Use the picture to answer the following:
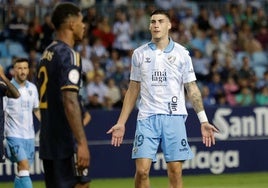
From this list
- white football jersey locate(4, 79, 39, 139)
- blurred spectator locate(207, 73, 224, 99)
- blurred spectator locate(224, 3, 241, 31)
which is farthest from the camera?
blurred spectator locate(224, 3, 241, 31)

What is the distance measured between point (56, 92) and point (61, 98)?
0.08 m

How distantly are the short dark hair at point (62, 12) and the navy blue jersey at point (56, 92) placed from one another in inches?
7.4

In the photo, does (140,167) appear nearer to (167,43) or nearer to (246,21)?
(167,43)

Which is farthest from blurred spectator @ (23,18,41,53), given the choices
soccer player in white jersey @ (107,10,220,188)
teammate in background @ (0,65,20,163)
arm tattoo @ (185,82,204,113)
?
arm tattoo @ (185,82,204,113)

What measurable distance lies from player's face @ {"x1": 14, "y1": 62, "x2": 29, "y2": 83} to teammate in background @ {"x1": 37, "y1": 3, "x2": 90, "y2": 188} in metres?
5.37

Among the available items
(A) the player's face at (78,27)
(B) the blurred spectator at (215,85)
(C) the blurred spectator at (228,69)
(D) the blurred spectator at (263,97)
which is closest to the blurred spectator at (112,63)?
A: (B) the blurred spectator at (215,85)

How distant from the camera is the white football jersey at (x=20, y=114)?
13969 millimetres

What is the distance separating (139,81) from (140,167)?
109 cm

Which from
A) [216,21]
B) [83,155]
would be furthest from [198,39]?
[83,155]

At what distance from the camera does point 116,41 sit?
22859 mm

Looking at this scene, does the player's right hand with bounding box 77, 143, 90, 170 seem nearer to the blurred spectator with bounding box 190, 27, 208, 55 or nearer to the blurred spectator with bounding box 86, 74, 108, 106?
the blurred spectator with bounding box 86, 74, 108, 106

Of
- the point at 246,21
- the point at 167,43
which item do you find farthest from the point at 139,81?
the point at 246,21

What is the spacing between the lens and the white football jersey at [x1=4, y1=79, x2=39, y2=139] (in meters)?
14.0

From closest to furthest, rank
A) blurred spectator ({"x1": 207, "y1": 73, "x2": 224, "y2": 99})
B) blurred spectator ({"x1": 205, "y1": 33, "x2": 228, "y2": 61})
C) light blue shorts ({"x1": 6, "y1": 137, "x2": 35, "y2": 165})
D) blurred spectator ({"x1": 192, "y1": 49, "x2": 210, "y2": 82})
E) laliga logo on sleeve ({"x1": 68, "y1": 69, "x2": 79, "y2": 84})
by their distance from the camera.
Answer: laliga logo on sleeve ({"x1": 68, "y1": 69, "x2": 79, "y2": 84}) → light blue shorts ({"x1": 6, "y1": 137, "x2": 35, "y2": 165}) → blurred spectator ({"x1": 207, "y1": 73, "x2": 224, "y2": 99}) → blurred spectator ({"x1": 192, "y1": 49, "x2": 210, "y2": 82}) → blurred spectator ({"x1": 205, "y1": 33, "x2": 228, "y2": 61})
